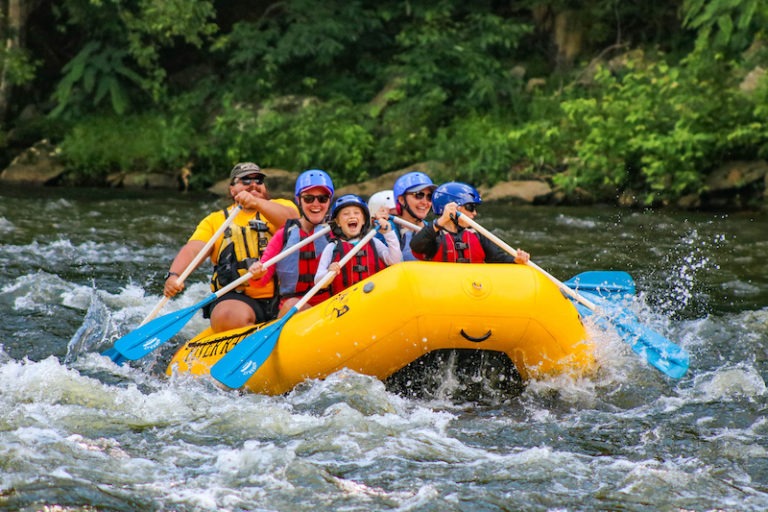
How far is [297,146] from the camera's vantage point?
16172mm

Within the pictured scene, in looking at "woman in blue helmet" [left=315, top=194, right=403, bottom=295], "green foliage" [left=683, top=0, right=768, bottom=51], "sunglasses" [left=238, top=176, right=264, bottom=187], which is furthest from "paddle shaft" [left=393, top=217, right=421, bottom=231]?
"green foliage" [left=683, top=0, right=768, bottom=51]

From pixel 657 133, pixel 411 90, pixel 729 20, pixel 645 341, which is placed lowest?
pixel 645 341

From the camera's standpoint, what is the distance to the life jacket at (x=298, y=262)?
625cm

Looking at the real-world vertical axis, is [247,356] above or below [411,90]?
below

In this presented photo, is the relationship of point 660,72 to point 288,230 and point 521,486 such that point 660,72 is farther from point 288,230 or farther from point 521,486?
point 521,486

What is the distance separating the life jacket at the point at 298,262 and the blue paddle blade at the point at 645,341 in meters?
1.63

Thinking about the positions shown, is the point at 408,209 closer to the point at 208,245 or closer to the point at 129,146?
the point at 208,245

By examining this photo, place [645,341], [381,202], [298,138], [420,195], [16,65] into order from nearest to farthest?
[645,341] < [420,195] < [381,202] < [298,138] < [16,65]

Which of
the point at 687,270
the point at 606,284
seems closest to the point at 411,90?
the point at 687,270

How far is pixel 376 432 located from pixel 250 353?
3.12 ft

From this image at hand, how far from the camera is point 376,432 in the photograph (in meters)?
5.00

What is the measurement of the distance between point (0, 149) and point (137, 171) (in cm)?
267

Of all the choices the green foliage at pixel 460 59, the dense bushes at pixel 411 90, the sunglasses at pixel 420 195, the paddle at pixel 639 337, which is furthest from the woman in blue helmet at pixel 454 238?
the green foliage at pixel 460 59

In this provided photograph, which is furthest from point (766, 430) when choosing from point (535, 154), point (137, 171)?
point (137, 171)
